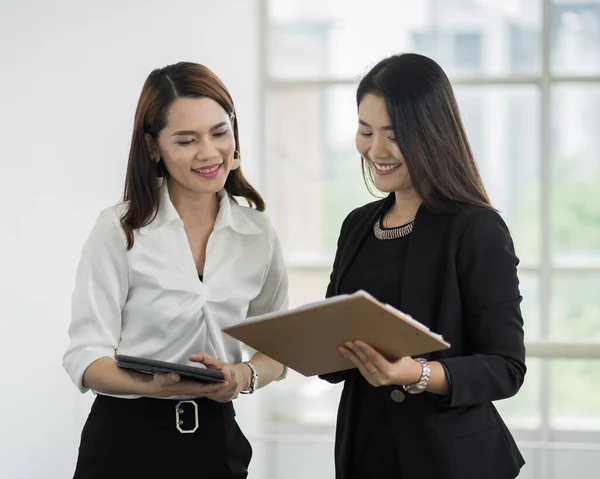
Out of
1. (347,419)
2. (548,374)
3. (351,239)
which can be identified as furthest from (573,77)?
(347,419)

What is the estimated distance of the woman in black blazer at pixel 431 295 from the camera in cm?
186

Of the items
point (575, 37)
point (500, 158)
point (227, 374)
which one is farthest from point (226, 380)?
point (575, 37)

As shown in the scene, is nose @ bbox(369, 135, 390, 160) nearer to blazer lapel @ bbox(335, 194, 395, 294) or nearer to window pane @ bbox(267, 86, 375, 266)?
blazer lapel @ bbox(335, 194, 395, 294)

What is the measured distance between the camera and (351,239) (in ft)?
7.08

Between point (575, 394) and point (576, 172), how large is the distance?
996mm

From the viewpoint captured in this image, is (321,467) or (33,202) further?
(321,467)

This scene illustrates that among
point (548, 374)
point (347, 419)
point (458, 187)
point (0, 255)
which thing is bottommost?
point (548, 374)

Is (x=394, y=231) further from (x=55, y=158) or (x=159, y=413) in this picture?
(x=55, y=158)

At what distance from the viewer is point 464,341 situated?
6.37ft

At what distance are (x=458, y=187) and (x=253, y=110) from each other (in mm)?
2068

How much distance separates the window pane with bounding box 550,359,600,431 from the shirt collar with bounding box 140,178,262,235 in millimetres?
2093

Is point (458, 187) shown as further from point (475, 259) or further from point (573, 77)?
point (573, 77)

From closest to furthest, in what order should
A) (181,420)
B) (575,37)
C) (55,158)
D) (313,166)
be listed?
(181,420)
(55,158)
(575,37)
(313,166)

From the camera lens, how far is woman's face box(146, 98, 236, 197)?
2.13 m
